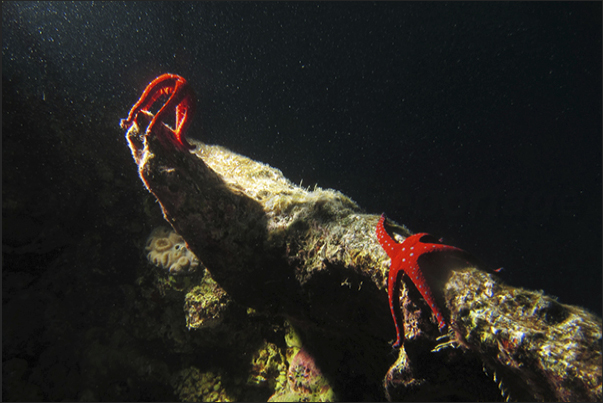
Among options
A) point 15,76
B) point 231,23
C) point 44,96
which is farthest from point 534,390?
point 231,23

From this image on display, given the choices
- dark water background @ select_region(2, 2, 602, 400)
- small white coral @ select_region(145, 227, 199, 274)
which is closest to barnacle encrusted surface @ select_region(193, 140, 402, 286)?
small white coral @ select_region(145, 227, 199, 274)

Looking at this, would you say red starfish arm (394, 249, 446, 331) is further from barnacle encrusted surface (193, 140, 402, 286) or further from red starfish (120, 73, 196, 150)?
red starfish (120, 73, 196, 150)

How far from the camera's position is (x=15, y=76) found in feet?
13.5

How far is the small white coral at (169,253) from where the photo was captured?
4.03 meters

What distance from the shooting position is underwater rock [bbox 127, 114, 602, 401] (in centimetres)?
157

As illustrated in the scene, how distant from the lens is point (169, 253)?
13.8ft

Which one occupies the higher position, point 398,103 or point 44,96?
point 398,103

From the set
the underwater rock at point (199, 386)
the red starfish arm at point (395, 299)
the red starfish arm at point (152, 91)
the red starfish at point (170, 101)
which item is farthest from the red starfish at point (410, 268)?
the underwater rock at point (199, 386)

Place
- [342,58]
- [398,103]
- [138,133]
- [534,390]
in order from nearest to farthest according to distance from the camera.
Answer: [534,390]
[138,133]
[342,58]
[398,103]

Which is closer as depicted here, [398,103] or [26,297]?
[26,297]

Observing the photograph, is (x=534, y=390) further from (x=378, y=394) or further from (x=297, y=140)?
(x=297, y=140)

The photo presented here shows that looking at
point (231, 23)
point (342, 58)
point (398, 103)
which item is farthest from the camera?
point (398, 103)

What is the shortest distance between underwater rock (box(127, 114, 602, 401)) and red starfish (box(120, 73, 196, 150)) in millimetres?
160

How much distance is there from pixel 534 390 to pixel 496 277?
768 millimetres
